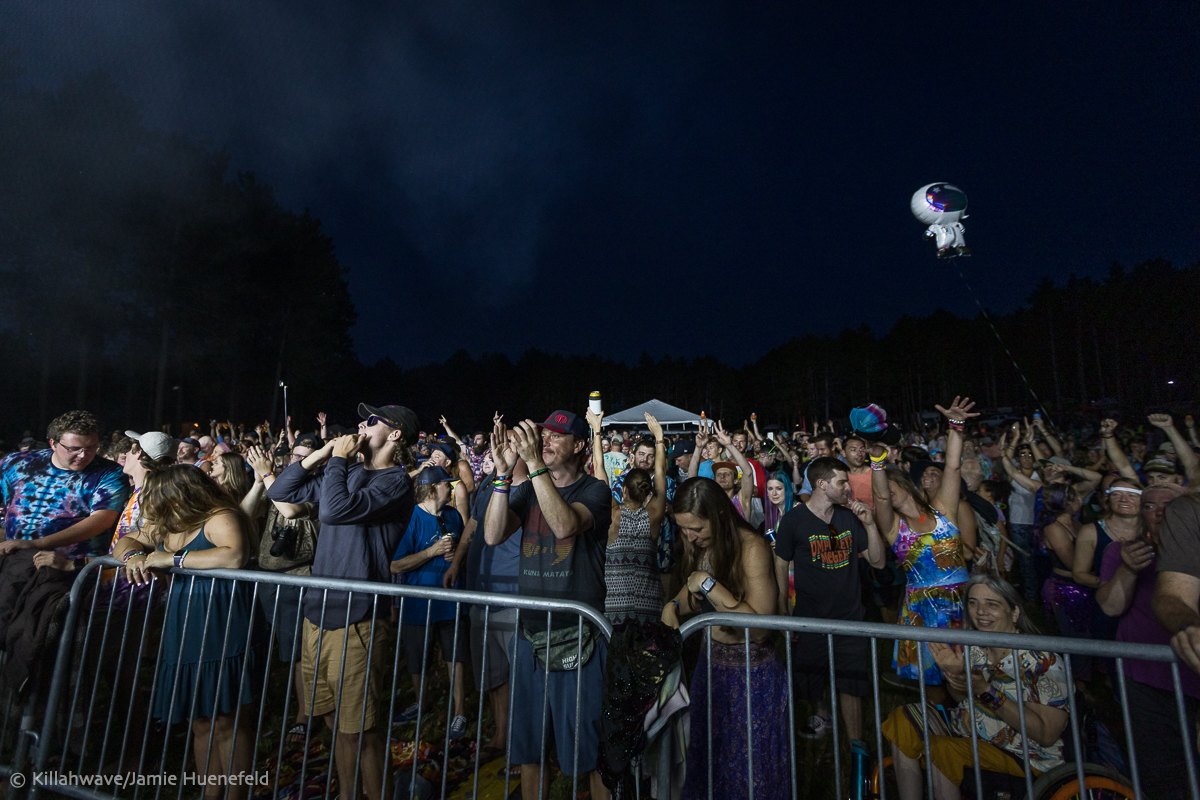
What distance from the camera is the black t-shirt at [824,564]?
3842 millimetres

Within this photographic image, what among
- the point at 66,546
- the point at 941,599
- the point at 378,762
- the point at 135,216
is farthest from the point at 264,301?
the point at 941,599

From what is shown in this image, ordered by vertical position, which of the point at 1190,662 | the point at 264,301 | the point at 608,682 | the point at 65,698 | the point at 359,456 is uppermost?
the point at 264,301

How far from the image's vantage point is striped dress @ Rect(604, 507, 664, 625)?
3.39 meters

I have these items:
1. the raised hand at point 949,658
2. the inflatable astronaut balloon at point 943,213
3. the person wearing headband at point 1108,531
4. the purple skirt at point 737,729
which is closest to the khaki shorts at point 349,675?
the purple skirt at point 737,729

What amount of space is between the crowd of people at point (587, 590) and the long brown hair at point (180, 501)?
12 mm

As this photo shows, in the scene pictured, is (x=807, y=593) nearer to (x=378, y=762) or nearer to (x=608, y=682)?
(x=608, y=682)

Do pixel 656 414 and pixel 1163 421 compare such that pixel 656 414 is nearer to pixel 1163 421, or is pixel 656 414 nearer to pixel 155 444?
pixel 1163 421

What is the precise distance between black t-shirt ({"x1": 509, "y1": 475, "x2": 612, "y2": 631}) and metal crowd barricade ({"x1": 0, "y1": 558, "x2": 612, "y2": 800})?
0.13 m

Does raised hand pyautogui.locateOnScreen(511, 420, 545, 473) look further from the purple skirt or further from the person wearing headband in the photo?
the person wearing headband

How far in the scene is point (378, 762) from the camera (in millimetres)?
3283

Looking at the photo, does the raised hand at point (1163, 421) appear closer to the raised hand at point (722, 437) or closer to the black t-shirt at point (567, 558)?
the raised hand at point (722, 437)

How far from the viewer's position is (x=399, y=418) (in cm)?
362

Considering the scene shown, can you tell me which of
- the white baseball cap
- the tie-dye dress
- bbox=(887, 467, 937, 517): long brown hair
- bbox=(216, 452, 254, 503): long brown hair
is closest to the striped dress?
the tie-dye dress

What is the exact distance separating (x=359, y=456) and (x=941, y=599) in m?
4.08
